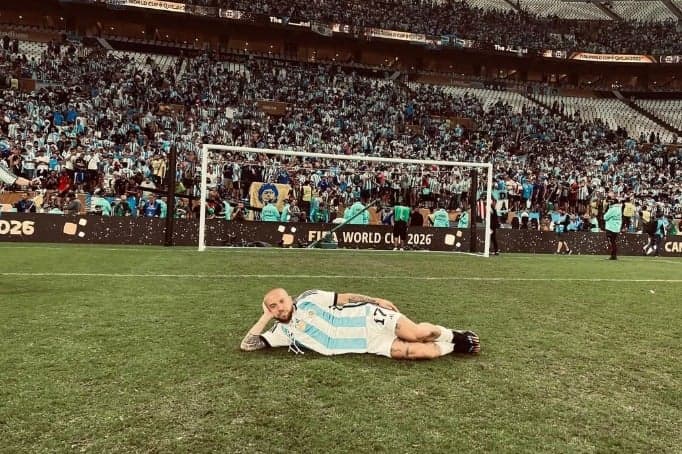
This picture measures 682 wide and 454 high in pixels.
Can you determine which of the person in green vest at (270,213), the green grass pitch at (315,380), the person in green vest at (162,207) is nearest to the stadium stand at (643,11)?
the person in green vest at (270,213)

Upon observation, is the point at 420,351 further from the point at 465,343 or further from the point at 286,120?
the point at 286,120

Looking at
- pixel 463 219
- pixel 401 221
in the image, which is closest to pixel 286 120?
pixel 463 219

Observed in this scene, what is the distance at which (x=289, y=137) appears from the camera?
26.1 m

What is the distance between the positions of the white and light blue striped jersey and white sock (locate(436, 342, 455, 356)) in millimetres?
598

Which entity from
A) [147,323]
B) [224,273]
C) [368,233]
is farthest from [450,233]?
[147,323]

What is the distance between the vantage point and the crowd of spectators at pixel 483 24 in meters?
36.8

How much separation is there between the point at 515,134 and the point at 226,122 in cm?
1737

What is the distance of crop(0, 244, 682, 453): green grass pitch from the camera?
9.17 feet

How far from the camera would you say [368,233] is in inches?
647

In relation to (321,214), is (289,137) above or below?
above

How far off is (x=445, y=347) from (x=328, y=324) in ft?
3.18

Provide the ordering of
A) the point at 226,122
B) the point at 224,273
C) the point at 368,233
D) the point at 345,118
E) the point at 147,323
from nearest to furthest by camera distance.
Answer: the point at 147,323, the point at 224,273, the point at 368,233, the point at 226,122, the point at 345,118

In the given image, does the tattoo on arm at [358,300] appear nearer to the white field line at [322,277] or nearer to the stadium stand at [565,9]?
the white field line at [322,277]

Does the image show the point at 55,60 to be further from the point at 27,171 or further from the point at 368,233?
the point at 368,233
